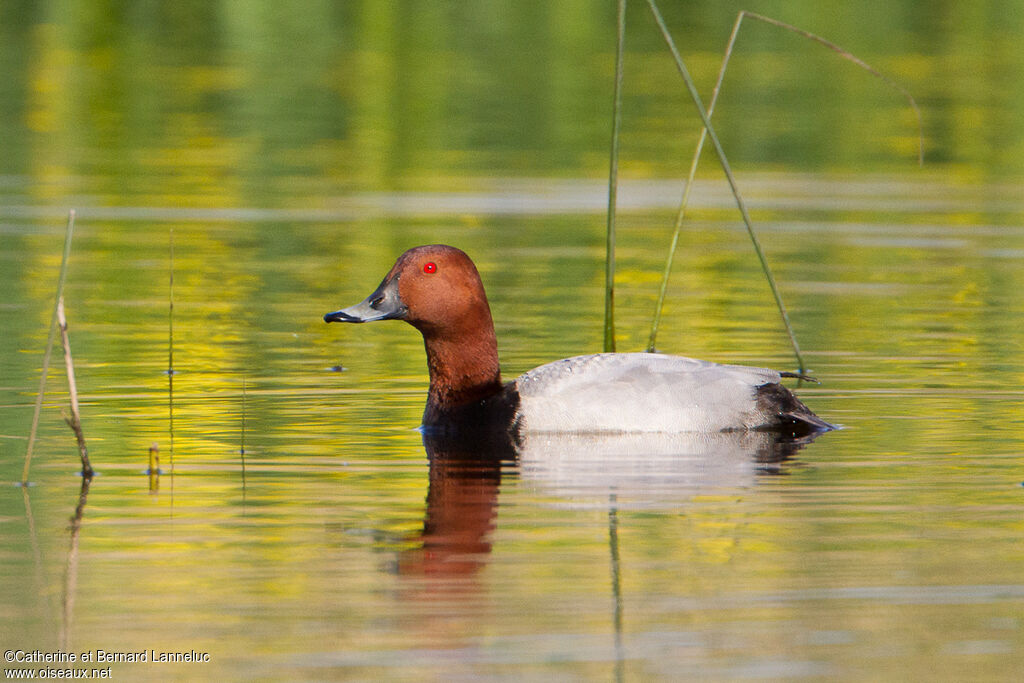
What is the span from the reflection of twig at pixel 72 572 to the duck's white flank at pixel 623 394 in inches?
88.1

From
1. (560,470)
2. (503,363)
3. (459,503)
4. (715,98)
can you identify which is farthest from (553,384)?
(715,98)

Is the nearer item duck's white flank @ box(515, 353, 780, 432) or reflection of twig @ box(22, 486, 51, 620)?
reflection of twig @ box(22, 486, 51, 620)

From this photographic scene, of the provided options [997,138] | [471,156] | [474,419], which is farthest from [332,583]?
[997,138]

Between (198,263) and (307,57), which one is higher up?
(307,57)

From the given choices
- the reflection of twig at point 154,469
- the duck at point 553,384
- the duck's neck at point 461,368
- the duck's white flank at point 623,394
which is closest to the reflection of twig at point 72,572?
the reflection of twig at point 154,469

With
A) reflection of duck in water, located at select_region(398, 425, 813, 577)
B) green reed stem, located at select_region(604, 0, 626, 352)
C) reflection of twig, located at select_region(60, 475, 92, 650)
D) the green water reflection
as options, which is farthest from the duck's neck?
reflection of twig, located at select_region(60, 475, 92, 650)

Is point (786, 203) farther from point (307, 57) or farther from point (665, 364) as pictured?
point (307, 57)

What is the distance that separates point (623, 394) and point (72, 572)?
3426 mm

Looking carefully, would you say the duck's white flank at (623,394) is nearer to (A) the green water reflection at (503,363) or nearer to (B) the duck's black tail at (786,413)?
(B) the duck's black tail at (786,413)

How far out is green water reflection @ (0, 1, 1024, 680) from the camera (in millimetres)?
5930

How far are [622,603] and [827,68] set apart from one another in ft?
84.8

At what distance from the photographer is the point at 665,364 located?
9328 mm

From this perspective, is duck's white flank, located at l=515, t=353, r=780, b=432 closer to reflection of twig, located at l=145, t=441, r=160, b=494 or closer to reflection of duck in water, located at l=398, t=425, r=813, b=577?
reflection of duck in water, located at l=398, t=425, r=813, b=577

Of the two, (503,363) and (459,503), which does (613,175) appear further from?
(459,503)
